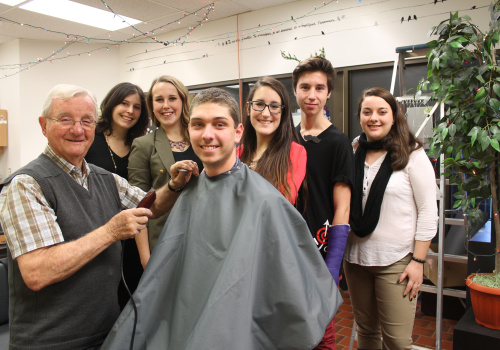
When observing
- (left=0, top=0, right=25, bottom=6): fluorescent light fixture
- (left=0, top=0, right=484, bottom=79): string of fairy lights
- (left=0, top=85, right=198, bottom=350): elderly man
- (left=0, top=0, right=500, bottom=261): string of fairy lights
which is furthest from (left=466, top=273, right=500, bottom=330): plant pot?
(left=0, top=0, right=25, bottom=6): fluorescent light fixture

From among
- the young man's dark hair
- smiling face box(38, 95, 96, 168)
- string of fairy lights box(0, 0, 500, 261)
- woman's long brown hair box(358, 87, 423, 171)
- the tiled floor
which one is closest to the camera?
smiling face box(38, 95, 96, 168)

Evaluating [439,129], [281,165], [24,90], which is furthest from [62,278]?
[24,90]

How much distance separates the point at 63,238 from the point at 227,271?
1.67 ft

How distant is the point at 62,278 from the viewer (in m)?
1.17

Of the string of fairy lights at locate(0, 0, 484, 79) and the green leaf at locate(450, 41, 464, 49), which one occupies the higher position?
the string of fairy lights at locate(0, 0, 484, 79)

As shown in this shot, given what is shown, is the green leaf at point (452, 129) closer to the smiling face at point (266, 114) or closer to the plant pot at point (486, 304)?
the plant pot at point (486, 304)

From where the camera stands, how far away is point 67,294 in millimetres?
1223

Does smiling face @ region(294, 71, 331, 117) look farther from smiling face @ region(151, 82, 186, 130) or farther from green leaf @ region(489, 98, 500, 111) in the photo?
green leaf @ region(489, 98, 500, 111)

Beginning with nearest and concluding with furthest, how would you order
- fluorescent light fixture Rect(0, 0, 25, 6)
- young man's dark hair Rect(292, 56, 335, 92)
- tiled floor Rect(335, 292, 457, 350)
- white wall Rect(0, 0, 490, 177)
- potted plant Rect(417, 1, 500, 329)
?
young man's dark hair Rect(292, 56, 335, 92)
potted plant Rect(417, 1, 500, 329)
tiled floor Rect(335, 292, 457, 350)
white wall Rect(0, 0, 490, 177)
fluorescent light fixture Rect(0, 0, 25, 6)

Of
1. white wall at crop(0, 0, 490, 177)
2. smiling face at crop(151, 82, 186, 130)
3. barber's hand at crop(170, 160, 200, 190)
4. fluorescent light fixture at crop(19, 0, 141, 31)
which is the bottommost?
barber's hand at crop(170, 160, 200, 190)

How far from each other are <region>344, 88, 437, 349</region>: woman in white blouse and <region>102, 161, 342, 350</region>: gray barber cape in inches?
31.1

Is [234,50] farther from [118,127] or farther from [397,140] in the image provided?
[397,140]

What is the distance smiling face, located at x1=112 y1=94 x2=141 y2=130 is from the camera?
2148 mm

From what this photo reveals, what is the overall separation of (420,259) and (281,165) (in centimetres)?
93
